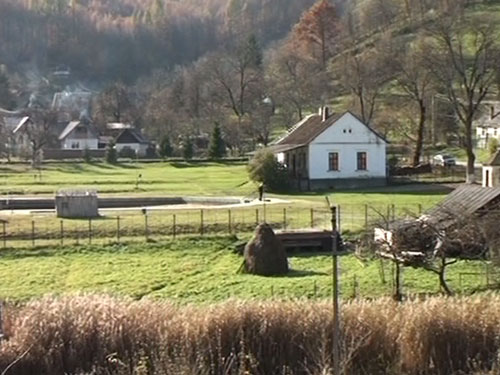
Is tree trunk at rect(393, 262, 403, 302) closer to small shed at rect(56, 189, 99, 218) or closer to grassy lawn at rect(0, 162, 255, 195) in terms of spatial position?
small shed at rect(56, 189, 99, 218)

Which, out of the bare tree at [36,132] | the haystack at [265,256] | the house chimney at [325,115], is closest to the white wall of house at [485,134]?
the house chimney at [325,115]

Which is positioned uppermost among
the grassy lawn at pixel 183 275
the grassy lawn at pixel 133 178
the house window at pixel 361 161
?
the house window at pixel 361 161

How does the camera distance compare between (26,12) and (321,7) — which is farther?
(26,12)

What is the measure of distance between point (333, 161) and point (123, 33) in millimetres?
130880

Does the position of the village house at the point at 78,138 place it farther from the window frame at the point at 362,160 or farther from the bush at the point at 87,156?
the window frame at the point at 362,160

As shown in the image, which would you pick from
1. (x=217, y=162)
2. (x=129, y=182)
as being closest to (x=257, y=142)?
(x=217, y=162)

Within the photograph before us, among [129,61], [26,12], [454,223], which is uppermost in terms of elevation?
[26,12]

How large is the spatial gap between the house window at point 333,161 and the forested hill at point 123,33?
109711mm

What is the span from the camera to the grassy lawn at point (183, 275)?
2228 cm

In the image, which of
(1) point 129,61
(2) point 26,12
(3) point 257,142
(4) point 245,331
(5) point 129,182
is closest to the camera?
(4) point 245,331

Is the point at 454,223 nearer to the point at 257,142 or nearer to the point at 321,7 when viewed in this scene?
the point at 257,142

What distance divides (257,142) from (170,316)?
64.0m

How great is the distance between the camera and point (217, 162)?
7006cm

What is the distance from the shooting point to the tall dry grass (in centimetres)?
1458
